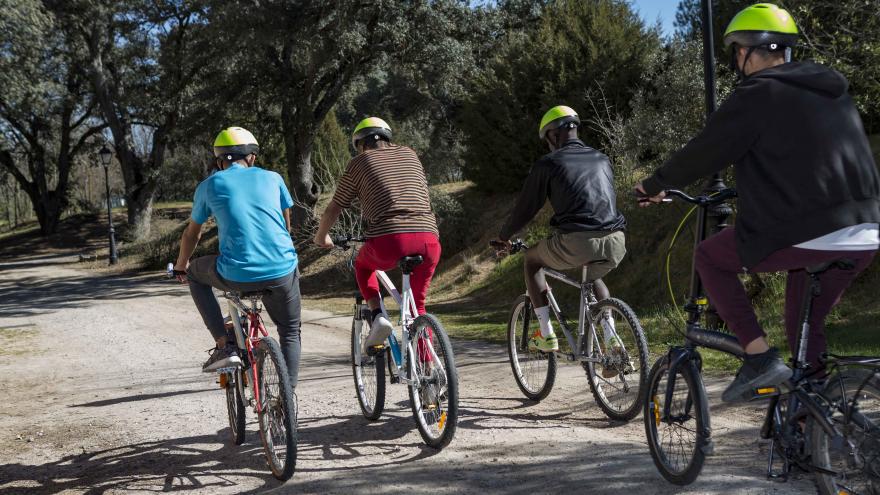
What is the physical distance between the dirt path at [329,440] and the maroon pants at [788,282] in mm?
894

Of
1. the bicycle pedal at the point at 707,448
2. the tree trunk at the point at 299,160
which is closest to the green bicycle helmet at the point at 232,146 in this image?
the bicycle pedal at the point at 707,448

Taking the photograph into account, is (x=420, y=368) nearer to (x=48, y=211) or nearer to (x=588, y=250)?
(x=588, y=250)

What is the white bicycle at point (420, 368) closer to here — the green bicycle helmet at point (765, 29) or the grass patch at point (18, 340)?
the green bicycle helmet at point (765, 29)

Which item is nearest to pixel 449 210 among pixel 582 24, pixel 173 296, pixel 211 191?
pixel 582 24

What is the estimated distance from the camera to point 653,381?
4.08 metres

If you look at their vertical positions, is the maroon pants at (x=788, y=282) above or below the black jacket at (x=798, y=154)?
below

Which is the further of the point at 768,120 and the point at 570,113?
the point at 570,113

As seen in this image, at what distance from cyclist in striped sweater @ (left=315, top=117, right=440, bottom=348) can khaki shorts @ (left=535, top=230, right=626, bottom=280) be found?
2.69 ft

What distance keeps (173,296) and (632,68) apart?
38.1ft

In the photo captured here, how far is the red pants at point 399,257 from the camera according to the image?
5.34 m

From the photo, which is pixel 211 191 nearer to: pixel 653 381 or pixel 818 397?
pixel 653 381

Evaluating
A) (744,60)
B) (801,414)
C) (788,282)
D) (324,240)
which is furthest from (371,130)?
(801,414)

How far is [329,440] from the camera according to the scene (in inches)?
213

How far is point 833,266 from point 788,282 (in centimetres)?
31
